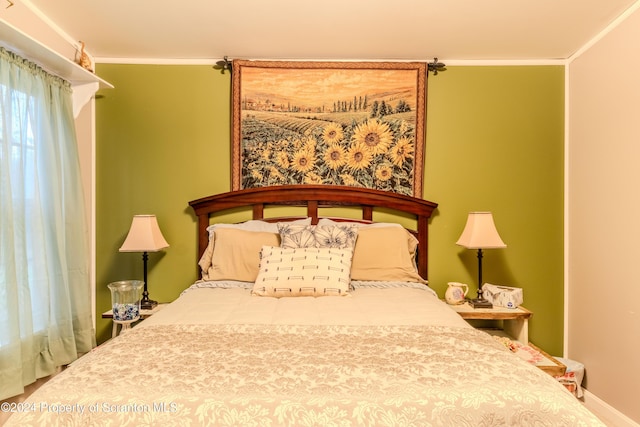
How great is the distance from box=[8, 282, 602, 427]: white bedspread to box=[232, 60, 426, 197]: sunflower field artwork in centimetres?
150

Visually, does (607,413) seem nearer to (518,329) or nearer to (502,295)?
(518,329)

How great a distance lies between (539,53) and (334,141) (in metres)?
1.61

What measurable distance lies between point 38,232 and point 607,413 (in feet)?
11.5

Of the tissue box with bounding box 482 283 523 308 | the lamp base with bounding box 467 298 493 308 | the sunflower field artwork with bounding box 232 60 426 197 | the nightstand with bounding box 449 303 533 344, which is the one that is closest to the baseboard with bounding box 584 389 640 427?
the nightstand with bounding box 449 303 533 344

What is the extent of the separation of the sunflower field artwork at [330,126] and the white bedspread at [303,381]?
150 centimetres

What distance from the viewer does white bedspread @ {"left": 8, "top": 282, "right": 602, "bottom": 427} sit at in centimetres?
102

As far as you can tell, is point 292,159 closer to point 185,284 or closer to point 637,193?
point 185,284

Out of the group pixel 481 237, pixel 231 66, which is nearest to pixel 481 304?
pixel 481 237

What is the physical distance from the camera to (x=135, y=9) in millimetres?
2221

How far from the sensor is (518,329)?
258cm

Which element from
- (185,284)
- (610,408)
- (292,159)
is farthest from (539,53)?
(185,284)

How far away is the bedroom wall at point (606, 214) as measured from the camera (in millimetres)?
2182

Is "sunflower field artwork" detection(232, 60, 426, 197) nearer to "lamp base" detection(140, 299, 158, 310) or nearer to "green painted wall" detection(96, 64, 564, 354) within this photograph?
"green painted wall" detection(96, 64, 564, 354)

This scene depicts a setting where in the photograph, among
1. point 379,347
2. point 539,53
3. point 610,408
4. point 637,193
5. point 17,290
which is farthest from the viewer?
point 539,53
